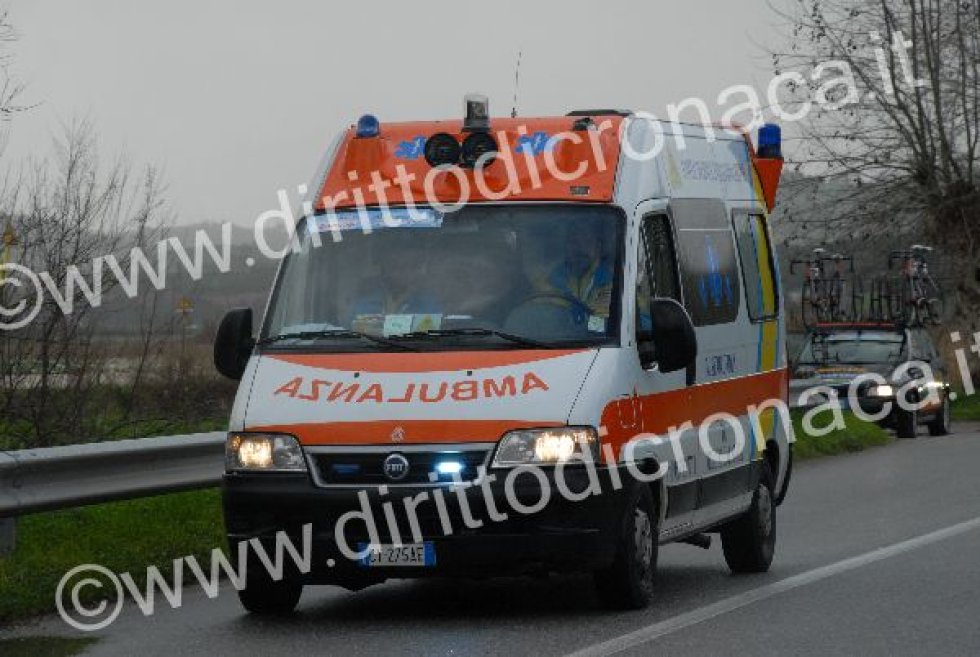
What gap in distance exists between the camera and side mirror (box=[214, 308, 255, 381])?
10.8m

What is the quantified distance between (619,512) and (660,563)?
3287 millimetres

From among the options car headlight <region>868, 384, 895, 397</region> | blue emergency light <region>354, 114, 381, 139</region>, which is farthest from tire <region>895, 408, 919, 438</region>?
blue emergency light <region>354, 114, 381, 139</region>

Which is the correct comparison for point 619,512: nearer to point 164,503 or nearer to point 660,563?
point 660,563

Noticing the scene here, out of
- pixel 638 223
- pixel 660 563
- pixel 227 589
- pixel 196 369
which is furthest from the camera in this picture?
pixel 196 369

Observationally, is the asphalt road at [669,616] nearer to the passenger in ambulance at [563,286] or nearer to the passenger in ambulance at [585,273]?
the passenger in ambulance at [563,286]

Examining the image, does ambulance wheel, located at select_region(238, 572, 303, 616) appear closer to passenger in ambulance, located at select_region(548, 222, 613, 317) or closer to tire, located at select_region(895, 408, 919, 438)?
passenger in ambulance, located at select_region(548, 222, 613, 317)

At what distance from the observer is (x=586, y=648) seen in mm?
9086

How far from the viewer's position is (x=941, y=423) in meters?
30.5

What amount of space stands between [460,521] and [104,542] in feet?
12.1

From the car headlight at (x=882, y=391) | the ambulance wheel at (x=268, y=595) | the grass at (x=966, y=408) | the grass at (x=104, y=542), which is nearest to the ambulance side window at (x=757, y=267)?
the grass at (x=104, y=542)

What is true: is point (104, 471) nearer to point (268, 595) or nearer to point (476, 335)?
point (268, 595)

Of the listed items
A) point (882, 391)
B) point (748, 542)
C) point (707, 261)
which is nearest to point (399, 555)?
point (707, 261)

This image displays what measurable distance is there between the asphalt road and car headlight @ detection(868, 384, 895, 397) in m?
14.7

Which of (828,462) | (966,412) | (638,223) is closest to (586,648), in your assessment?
(638,223)
